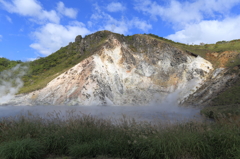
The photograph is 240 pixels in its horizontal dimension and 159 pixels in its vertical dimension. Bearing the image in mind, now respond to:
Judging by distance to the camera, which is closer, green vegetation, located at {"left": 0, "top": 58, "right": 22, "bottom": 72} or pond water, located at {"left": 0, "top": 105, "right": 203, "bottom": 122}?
pond water, located at {"left": 0, "top": 105, "right": 203, "bottom": 122}

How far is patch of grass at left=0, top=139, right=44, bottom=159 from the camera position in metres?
6.48

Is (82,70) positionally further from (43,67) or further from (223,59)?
(223,59)

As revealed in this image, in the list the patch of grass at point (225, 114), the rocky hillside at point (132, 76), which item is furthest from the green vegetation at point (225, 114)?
the rocky hillside at point (132, 76)

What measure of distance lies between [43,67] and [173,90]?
32.7m

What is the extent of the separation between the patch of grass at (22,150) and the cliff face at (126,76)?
1061 inches

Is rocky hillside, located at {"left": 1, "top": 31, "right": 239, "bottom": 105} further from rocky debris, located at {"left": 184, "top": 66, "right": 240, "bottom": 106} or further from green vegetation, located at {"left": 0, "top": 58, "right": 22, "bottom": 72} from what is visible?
green vegetation, located at {"left": 0, "top": 58, "right": 22, "bottom": 72}

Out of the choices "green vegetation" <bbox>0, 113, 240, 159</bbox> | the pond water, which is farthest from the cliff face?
"green vegetation" <bbox>0, 113, 240, 159</bbox>

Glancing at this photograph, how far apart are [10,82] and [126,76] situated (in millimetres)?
26615

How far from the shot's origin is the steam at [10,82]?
37431 mm

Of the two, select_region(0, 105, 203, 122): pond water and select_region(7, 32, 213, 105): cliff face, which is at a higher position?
select_region(7, 32, 213, 105): cliff face

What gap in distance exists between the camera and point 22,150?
655 cm

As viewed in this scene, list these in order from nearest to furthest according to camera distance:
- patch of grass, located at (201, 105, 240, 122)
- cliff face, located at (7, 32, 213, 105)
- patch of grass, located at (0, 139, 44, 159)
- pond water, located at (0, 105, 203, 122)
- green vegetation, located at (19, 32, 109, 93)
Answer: patch of grass, located at (0, 139, 44, 159) → patch of grass, located at (201, 105, 240, 122) → pond water, located at (0, 105, 203, 122) → cliff face, located at (7, 32, 213, 105) → green vegetation, located at (19, 32, 109, 93)

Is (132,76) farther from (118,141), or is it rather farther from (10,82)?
(118,141)

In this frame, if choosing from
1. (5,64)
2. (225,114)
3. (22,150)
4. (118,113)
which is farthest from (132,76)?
(5,64)
